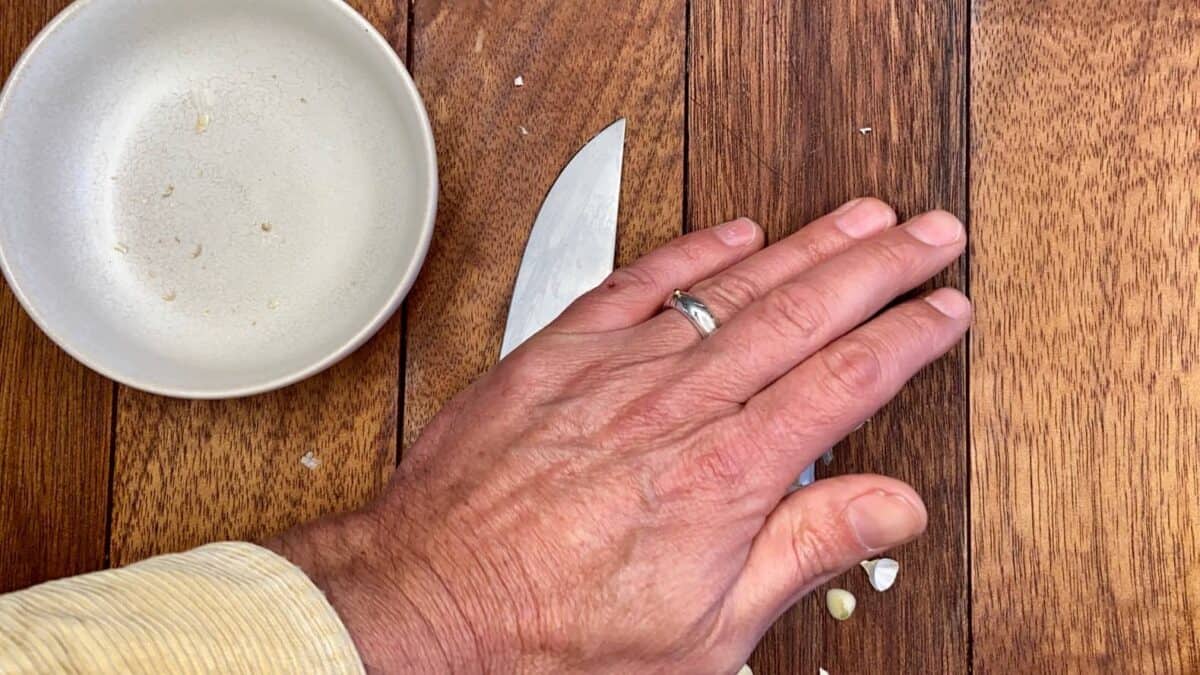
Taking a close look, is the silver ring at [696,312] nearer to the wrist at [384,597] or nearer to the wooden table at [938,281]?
the wooden table at [938,281]

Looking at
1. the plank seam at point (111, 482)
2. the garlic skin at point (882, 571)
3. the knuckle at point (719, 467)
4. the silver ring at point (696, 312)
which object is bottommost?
the garlic skin at point (882, 571)

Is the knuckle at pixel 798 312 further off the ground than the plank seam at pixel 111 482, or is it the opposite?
the knuckle at pixel 798 312

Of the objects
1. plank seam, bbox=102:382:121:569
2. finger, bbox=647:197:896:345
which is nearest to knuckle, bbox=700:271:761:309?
finger, bbox=647:197:896:345

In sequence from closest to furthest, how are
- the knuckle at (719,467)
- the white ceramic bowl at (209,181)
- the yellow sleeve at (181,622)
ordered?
1. the yellow sleeve at (181,622)
2. the knuckle at (719,467)
3. the white ceramic bowl at (209,181)

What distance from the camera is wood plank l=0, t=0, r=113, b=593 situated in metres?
0.59

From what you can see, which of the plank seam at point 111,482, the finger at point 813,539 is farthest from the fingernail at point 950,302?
the plank seam at point 111,482

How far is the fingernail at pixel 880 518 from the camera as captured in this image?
45 cm

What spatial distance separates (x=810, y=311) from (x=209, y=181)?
372mm

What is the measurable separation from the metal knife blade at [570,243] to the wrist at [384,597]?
0.49ft

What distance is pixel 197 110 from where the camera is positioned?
1.94 ft

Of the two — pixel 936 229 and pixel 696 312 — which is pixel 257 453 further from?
pixel 936 229

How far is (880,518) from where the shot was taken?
0.45 m

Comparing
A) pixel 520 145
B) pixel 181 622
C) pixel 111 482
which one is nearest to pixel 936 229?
pixel 520 145

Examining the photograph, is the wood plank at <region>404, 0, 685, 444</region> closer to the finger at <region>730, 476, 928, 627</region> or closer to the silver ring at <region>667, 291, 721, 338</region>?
Answer: the silver ring at <region>667, 291, 721, 338</region>
